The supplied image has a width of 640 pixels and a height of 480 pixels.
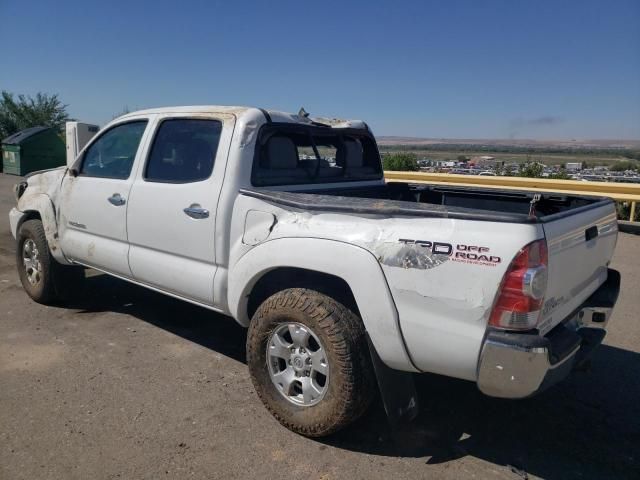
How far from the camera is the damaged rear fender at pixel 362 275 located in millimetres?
2660

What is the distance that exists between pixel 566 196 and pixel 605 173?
7.96 metres

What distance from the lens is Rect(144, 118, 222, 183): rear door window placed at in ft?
Answer: 12.2

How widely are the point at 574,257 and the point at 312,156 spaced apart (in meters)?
2.19

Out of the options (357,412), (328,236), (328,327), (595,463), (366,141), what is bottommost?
(595,463)

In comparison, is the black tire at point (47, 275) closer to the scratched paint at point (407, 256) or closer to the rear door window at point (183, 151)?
the rear door window at point (183, 151)

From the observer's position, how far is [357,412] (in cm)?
291

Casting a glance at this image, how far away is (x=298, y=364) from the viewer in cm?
311

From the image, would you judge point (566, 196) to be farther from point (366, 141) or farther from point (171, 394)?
point (171, 394)

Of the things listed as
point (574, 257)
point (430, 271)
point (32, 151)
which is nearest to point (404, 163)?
point (574, 257)

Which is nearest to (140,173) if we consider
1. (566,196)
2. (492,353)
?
(492,353)

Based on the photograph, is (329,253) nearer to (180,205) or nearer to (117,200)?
(180,205)

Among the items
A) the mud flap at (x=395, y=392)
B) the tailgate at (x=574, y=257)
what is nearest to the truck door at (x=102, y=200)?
the mud flap at (x=395, y=392)

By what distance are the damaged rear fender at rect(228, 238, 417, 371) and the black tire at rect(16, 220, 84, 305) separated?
117 inches

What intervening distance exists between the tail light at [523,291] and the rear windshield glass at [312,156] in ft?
6.08
